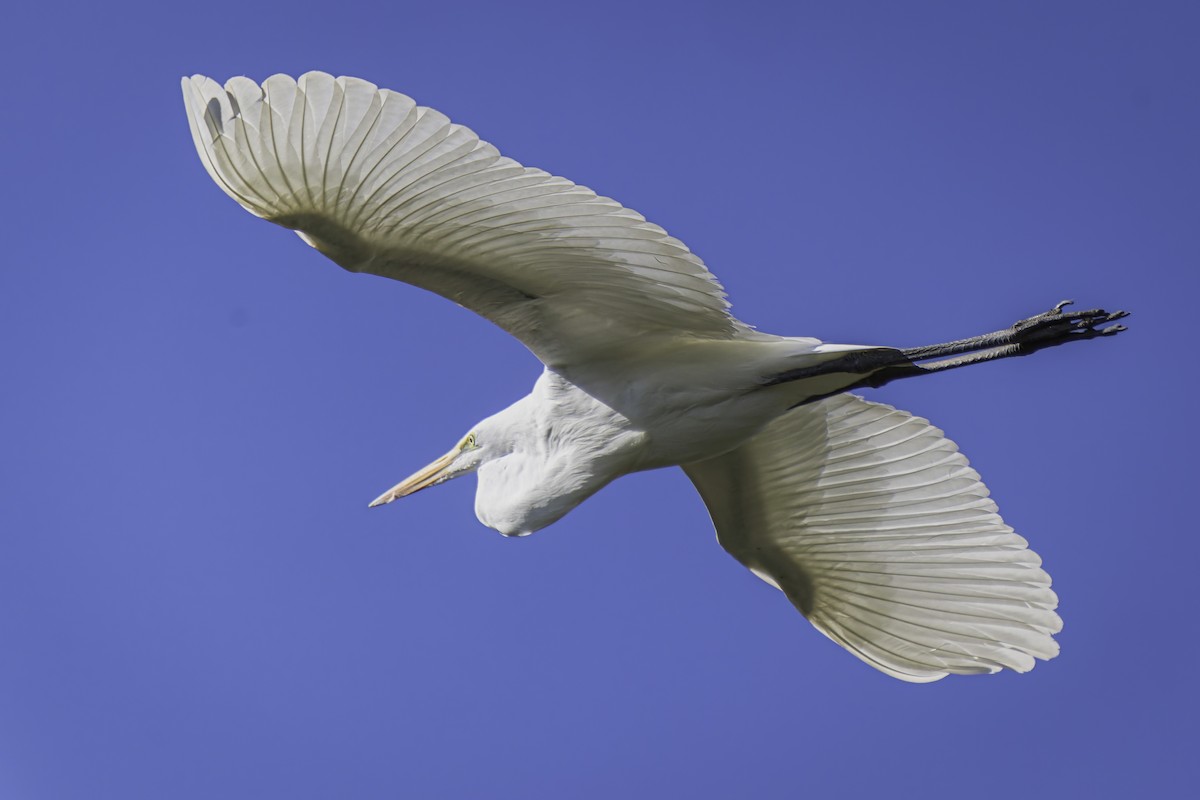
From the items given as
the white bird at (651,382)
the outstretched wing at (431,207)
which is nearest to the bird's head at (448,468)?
the white bird at (651,382)

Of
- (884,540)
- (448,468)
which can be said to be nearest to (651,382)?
(448,468)

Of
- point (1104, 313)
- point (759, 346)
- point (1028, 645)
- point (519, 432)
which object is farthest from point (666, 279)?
point (1028, 645)

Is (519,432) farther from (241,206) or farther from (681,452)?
(241,206)

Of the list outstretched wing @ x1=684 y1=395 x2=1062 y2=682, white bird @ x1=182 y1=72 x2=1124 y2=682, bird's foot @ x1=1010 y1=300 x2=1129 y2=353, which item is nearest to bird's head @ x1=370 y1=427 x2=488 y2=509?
white bird @ x1=182 y1=72 x2=1124 y2=682

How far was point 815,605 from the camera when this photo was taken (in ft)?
24.7

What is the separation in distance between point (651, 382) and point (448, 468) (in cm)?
133

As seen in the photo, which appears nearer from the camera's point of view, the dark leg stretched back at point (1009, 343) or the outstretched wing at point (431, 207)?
the outstretched wing at point (431, 207)

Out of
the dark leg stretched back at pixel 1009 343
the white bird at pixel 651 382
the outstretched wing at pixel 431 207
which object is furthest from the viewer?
the dark leg stretched back at pixel 1009 343

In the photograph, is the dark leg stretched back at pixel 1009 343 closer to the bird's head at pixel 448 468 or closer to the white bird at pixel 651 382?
the white bird at pixel 651 382

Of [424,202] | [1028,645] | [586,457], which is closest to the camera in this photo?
[424,202]

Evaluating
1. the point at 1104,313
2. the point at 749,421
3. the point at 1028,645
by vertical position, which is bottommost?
the point at 1028,645

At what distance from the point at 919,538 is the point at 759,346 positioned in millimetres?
1511

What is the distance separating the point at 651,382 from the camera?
6.37 metres

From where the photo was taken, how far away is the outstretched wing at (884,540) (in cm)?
698
